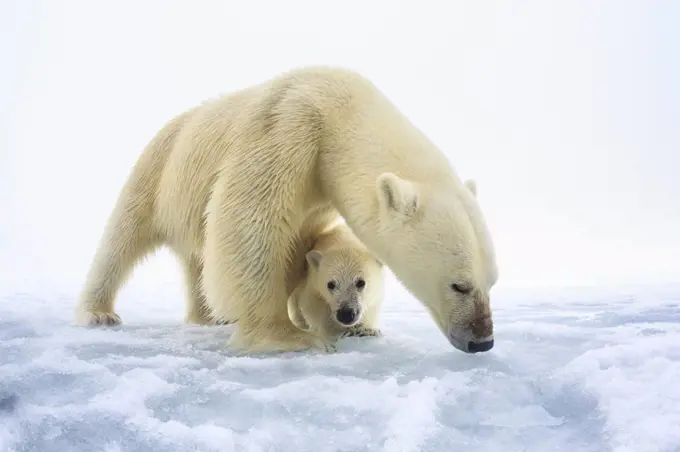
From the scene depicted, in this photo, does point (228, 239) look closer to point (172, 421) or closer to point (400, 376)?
point (400, 376)

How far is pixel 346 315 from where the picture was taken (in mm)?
3396

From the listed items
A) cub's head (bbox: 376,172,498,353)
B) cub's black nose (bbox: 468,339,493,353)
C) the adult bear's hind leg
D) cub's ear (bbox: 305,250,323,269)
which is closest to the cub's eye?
cub's head (bbox: 376,172,498,353)

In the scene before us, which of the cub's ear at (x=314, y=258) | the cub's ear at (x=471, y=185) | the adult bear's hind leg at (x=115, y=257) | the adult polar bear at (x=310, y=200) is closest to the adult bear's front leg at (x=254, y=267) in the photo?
the adult polar bear at (x=310, y=200)

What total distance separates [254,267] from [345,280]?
22.3 inches

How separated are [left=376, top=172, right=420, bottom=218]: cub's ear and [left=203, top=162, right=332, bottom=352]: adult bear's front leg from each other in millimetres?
502

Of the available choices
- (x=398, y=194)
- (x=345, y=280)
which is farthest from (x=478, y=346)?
(x=345, y=280)

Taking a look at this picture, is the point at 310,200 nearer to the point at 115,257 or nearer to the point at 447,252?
the point at 447,252

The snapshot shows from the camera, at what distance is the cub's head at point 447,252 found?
9.17 feet

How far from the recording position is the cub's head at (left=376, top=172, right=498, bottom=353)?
2795 mm

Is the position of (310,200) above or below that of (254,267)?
above

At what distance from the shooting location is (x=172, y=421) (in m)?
1.97

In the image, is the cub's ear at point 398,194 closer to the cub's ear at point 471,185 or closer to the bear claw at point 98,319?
the cub's ear at point 471,185

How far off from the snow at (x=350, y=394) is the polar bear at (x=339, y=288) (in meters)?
0.28

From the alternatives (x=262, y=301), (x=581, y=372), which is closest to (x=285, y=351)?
(x=262, y=301)
